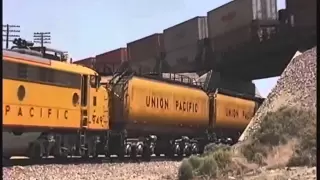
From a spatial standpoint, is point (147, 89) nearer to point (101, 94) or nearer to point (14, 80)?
point (101, 94)

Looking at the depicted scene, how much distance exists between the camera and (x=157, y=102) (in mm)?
26219

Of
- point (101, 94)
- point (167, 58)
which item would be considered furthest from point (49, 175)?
point (167, 58)

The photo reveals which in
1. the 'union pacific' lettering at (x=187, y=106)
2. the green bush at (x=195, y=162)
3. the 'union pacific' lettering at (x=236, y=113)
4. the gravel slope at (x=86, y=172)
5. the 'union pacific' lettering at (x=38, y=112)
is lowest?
the gravel slope at (x=86, y=172)

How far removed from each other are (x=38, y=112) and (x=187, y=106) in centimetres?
1132

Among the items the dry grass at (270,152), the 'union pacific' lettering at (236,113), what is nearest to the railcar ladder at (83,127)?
the dry grass at (270,152)

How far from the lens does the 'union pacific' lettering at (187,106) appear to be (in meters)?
28.0

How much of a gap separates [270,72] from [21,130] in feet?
124

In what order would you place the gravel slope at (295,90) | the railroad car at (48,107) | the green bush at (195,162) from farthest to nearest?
the gravel slope at (295,90) < the railroad car at (48,107) < the green bush at (195,162)

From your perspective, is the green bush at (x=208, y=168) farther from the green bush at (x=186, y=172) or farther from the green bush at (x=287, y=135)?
the green bush at (x=287, y=135)

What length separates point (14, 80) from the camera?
59.3 ft

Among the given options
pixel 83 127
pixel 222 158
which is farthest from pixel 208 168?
pixel 83 127

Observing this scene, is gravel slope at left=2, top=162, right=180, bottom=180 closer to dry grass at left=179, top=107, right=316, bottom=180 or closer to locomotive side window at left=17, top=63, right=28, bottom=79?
dry grass at left=179, top=107, right=316, bottom=180

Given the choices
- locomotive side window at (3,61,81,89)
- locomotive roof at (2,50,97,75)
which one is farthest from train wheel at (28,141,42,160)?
locomotive roof at (2,50,97,75)

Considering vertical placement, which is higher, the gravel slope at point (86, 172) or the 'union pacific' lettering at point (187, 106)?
the 'union pacific' lettering at point (187, 106)
